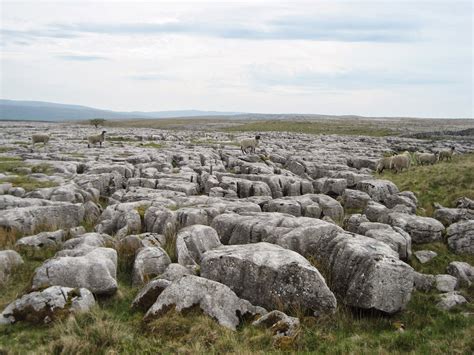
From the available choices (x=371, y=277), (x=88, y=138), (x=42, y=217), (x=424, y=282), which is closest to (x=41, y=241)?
(x=42, y=217)

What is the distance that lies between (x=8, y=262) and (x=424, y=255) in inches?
860

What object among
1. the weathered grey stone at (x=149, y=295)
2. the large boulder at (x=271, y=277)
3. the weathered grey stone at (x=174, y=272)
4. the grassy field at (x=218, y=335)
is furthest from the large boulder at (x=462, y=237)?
the weathered grey stone at (x=149, y=295)

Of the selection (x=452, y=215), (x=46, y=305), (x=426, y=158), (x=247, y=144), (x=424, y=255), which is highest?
(x=247, y=144)

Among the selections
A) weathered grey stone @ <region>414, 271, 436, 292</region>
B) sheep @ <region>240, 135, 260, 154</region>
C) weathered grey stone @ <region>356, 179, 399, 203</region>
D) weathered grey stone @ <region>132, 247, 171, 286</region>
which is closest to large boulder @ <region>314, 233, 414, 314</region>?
weathered grey stone @ <region>414, 271, 436, 292</region>

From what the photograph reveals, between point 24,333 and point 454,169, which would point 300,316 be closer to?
point 24,333

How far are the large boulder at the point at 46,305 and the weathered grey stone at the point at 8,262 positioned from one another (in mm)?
3256

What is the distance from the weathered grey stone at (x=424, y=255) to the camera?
74.4ft

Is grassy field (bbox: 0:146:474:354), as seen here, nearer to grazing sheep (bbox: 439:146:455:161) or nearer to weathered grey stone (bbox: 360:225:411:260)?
weathered grey stone (bbox: 360:225:411:260)

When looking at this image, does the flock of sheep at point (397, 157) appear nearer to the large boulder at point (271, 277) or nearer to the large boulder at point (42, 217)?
the large boulder at point (42, 217)

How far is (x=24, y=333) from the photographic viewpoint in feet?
44.5

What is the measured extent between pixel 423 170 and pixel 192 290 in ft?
139

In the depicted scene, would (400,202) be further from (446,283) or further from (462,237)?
(446,283)

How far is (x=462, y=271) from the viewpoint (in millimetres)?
20188

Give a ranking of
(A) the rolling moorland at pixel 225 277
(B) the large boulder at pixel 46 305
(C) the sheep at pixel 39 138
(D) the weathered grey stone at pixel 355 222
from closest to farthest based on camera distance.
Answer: (A) the rolling moorland at pixel 225 277 → (B) the large boulder at pixel 46 305 → (D) the weathered grey stone at pixel 355 222 → (C) the sheep at pixel 39 138
